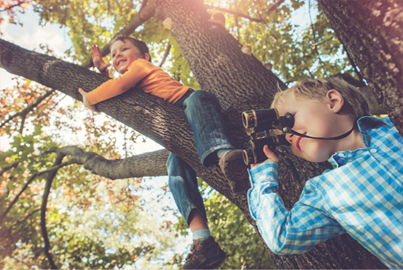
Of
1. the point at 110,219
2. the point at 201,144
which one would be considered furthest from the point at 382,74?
the point at 110,219

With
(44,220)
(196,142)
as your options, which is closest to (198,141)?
(196,142)

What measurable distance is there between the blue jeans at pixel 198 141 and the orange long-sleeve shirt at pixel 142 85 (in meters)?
0.12

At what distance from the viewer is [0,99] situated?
670 centimetres

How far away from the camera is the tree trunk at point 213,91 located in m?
1.45

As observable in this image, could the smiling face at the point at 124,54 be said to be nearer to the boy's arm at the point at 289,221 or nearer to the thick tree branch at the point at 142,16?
the thick tree branch at the point at 142,16

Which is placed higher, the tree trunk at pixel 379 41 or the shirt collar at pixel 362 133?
the tree trunk at pixel 379 41

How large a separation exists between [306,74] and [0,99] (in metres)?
8.50

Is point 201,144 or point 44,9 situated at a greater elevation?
point 44,9

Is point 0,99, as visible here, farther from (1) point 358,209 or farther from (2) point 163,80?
(1) point 358,209

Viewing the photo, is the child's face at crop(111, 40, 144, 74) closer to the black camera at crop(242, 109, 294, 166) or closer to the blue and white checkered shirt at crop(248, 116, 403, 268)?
the black camera at crop(242, 109, 294, 166)

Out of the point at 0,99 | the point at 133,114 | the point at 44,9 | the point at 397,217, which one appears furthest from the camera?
the point at 0,99

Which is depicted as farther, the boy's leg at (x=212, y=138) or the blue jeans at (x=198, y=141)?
the blue jeans at (x=198, y=141)

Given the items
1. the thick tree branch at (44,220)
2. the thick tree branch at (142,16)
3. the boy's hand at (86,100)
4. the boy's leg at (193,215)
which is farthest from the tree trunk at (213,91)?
the thick tree branch at (44,220)

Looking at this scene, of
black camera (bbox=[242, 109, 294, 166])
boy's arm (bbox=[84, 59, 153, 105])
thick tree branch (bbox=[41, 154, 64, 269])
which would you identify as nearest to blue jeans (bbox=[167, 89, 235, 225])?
black camera (bbox=[242, 109, 294, 166])
